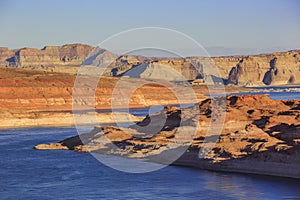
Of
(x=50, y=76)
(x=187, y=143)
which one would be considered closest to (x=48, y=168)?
(x=187, y=143)

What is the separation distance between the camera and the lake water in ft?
118

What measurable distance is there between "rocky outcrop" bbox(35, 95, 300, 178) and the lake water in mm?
1295

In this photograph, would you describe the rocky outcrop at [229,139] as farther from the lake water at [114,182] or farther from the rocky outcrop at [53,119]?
the rocky outcrop at [53,119]

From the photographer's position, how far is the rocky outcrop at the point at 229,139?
42312mm

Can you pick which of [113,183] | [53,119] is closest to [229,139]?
[113,183]

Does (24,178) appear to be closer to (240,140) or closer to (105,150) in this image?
(105,150)

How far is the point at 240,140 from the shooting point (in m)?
47.1

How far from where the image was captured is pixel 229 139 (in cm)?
4762

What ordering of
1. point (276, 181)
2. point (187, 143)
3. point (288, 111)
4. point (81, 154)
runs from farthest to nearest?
point (288, 111) < point (81, 154) < point (187, 143) < point (276, 181)

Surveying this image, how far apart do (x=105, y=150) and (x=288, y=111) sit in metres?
16.5

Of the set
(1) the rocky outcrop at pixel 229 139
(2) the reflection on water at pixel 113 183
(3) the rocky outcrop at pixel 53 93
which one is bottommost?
(2) the reflection on water at pixel 113 183

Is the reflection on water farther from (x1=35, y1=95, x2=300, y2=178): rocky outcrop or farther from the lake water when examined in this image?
(x1=35, y1=95, x2=300, y2=178): rocky outcrop

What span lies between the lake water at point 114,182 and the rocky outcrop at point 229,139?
1.29 meters

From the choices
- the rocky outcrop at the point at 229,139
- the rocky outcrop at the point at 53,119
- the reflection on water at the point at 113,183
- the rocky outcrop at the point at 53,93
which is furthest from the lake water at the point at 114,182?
the rocky outcrop at the point at 53,93
